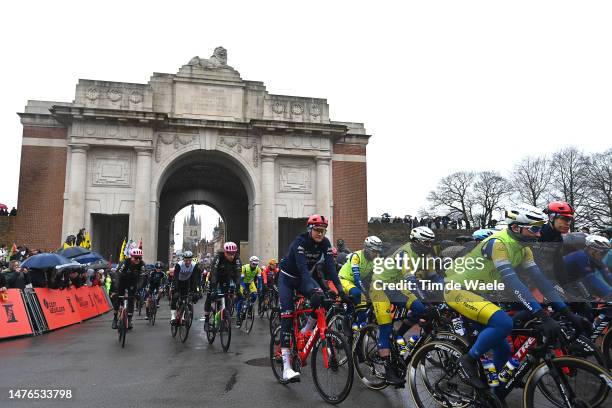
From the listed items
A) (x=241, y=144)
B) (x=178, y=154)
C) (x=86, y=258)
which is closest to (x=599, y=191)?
(x=241, y=144)

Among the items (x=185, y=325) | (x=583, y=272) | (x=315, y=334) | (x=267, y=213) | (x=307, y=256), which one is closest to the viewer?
(x=315, y=334)

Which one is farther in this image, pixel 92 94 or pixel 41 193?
pixel 92 94

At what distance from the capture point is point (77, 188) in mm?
26922

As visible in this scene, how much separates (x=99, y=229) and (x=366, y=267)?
82.9 feet

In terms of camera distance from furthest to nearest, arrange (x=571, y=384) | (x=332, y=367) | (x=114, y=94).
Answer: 1. (x=114, y=94)
2. (x=332, y=367)
3. (x=571, y=384)

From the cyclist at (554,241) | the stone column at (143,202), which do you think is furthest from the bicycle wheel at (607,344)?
the stone column at (143,202)

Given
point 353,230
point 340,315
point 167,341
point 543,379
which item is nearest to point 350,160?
point 353,230

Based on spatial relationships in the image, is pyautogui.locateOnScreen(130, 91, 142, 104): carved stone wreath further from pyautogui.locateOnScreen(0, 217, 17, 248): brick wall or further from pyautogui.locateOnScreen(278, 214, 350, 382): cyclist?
pyautogui.locateOnScreen(278, 214, 350, 382): cyclist

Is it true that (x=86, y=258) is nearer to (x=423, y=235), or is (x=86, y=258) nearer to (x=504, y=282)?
(x=423, y=235)

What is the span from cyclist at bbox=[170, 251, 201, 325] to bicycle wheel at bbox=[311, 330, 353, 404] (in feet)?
18.1

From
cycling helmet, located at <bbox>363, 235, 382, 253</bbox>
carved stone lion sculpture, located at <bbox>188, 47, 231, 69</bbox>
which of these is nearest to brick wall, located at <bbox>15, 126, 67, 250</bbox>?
carved stone lion sculpture, located at <bbox>188, 47, 231, 69</bbox>

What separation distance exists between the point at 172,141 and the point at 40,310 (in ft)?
58.3

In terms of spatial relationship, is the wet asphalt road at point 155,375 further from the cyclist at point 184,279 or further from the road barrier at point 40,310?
the cyclist at point 184,279

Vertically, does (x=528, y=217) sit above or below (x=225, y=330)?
above
